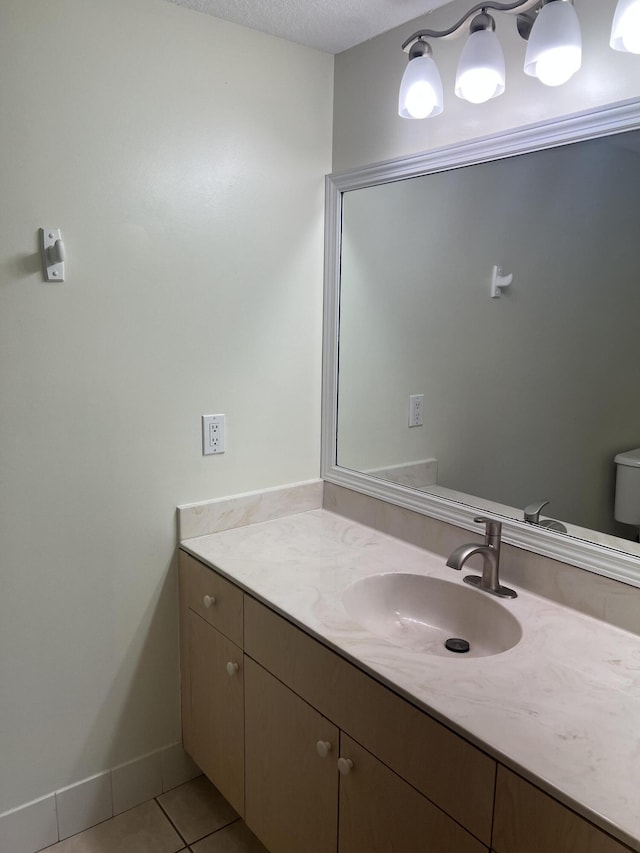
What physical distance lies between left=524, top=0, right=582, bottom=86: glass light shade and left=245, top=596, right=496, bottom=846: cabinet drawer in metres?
1.31

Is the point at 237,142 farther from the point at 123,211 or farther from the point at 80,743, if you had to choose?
the point at 80,743

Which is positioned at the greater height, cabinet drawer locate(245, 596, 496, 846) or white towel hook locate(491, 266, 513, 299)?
white towel hook locate(491, 266, 513, 299)

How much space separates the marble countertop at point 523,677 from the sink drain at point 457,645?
0.14 meters

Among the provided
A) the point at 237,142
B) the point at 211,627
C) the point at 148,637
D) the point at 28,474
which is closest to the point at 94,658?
the point at 148,637

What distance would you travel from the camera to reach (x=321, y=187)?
6.64 ft

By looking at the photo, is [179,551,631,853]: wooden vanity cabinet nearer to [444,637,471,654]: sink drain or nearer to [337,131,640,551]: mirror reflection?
[444,637,471,654]: sink drain

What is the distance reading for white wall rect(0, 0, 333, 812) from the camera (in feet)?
5.00

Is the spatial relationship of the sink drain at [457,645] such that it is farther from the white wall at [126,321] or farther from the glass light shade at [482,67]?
the glass light shade at [482,67]

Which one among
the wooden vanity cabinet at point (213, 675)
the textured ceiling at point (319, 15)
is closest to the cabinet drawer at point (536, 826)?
the wooden vanity cabinet at point (213, 675)

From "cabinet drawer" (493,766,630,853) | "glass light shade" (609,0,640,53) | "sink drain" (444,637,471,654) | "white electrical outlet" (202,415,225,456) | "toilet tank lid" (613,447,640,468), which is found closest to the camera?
"cabinet drawer" (493,766,630,853)

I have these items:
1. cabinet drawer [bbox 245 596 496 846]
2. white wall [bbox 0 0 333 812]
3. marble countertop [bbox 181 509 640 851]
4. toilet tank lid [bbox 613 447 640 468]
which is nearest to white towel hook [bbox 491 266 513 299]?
toilet tank lid [bbox 613 447 640 468]

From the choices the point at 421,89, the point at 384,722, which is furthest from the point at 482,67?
the point at 384,722

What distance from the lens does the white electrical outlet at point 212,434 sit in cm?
186

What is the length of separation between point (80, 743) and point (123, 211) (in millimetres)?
1493
